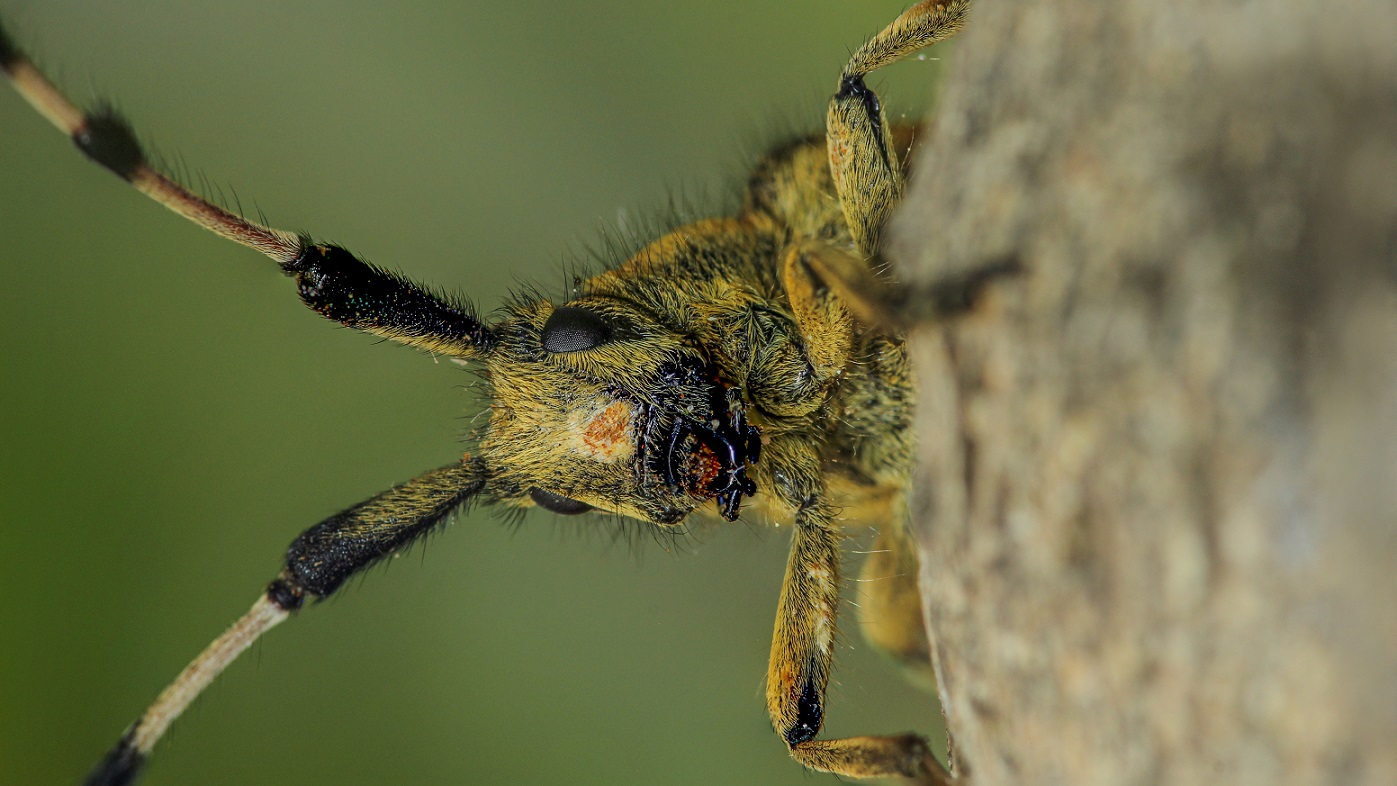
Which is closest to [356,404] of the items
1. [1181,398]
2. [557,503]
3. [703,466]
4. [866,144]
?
[557,503]

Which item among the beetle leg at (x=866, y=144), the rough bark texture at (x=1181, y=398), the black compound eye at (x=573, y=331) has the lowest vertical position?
the rough bark texture at (x=1181, y=398)

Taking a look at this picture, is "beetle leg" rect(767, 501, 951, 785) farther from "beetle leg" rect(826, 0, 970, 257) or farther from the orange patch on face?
"beetle leg" rect(826, 0, 970, 257)

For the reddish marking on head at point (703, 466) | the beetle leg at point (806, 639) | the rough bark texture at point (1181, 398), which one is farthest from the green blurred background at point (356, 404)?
the rough bark texture at point (1181, 398)

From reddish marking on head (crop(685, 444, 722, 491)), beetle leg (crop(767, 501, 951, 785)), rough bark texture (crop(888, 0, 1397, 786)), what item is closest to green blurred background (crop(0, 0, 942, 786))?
beetle leg (crop(767, 501, 951, 785))

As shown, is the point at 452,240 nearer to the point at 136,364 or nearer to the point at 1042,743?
the point at 136,364

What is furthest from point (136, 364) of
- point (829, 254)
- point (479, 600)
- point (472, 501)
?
point (829, 254)

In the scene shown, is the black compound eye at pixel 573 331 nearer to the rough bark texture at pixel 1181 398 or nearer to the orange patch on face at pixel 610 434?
the orange patch on face at pixel 610 434
